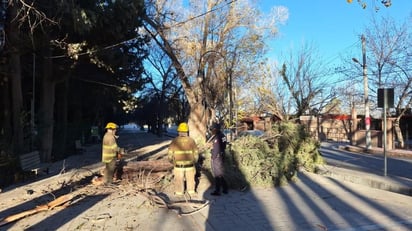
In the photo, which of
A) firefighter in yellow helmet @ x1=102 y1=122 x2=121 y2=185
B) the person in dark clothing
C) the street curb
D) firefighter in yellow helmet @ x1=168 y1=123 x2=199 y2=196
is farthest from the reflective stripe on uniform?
the street curb

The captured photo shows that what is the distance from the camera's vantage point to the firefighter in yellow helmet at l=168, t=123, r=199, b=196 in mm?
9664

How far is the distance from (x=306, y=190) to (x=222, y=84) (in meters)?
23.1

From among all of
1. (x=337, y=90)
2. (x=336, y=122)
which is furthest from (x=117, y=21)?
(x=337, y=90)

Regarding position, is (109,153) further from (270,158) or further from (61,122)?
(61,122)

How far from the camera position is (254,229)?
267 inches

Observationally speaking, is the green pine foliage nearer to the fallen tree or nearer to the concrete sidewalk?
the concrete sidewalk

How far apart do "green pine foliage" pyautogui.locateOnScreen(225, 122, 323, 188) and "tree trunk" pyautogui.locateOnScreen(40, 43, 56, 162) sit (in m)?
11.1

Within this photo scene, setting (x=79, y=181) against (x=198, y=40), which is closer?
(x=79, y=181)

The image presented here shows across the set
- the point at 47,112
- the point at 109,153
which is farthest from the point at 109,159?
the point at 47,112

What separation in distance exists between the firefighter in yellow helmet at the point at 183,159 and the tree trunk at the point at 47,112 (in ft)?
39.3

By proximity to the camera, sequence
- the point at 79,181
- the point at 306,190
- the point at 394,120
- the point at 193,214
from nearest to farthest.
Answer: the point at 193,214 < the point at 306,190 < the point at 79,181 < the point at 394,120

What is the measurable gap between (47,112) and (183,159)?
12.7m

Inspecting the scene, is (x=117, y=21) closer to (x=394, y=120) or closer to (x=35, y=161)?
(x=35, y=161)

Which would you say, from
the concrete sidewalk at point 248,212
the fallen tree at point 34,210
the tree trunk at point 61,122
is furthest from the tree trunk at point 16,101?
the fallen tree at point 34,210
